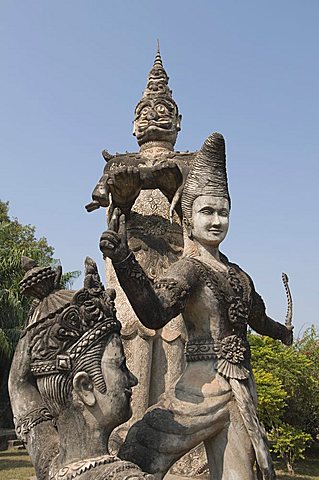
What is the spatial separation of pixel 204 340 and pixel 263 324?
2.13ft

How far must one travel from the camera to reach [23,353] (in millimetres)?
2389

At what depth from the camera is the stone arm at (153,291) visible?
8.11 feet

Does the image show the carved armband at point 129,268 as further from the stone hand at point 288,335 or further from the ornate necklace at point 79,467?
the stone hand at point 288,335

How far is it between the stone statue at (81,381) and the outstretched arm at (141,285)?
0.15 meters

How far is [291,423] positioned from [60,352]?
1267 cm

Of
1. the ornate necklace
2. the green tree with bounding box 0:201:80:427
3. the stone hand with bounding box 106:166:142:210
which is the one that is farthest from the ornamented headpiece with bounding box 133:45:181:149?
the green tree with bounding box 0:201:80:427

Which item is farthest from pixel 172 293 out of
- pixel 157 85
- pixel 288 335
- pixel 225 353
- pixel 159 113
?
pixel 157 85

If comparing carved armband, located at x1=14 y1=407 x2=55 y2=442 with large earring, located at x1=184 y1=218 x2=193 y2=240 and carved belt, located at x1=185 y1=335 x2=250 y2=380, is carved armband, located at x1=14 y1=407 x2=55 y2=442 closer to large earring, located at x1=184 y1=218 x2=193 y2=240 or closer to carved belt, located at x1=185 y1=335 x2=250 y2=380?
carved belt, located at x1=185 y1=335 x2=250 y2=380

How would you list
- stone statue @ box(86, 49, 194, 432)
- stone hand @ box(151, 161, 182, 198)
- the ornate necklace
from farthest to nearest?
stone statue @ box(86, 49, 194, 432)
stone hand @ box(151, 161, 182, 198)
the ornate necklace

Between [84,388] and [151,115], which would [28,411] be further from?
[151,115]

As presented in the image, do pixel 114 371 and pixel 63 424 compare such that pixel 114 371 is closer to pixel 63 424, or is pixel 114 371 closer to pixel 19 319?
pixel 63 424

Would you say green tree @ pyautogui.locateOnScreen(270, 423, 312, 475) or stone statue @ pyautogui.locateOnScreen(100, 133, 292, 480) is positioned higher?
stone statue @ pyautogui.locateOnScreen(100, 133, 292, 480)

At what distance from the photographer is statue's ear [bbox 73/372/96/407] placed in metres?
2.16

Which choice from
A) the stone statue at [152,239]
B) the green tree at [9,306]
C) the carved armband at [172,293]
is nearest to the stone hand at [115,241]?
the carved armband at [172,293]
